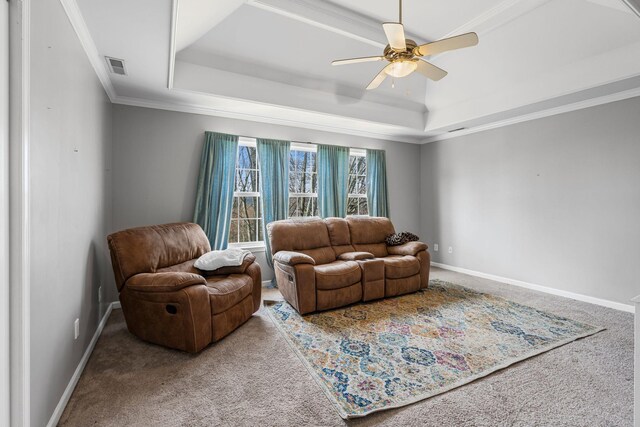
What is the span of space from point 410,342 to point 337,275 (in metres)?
1.08

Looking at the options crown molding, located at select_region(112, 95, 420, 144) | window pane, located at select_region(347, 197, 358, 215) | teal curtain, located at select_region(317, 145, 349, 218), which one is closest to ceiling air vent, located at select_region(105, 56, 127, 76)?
crown molding, located at select_region(112, 95, 420, 144)

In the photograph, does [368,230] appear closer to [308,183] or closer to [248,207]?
[308,183]

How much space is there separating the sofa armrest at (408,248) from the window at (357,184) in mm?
1243

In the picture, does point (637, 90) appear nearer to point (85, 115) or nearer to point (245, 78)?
point (245, 78)

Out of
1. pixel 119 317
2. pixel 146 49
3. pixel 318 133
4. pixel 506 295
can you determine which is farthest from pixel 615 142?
pixel 119 317

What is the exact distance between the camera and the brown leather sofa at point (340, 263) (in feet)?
10.8

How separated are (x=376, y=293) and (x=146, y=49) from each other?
345 cm

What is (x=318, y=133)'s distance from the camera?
4.88 metres

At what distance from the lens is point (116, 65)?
2752mm

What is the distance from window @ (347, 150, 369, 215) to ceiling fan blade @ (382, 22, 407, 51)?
123 inches

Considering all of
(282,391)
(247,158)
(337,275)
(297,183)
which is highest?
(247,158)

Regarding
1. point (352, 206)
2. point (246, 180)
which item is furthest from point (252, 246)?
point (352, 206)

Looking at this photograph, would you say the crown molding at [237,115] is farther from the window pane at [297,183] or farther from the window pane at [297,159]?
the window pane at [297,183]

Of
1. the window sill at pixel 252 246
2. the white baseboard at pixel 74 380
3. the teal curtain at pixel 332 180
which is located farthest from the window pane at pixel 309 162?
the white baseboard at pixel 74 380
